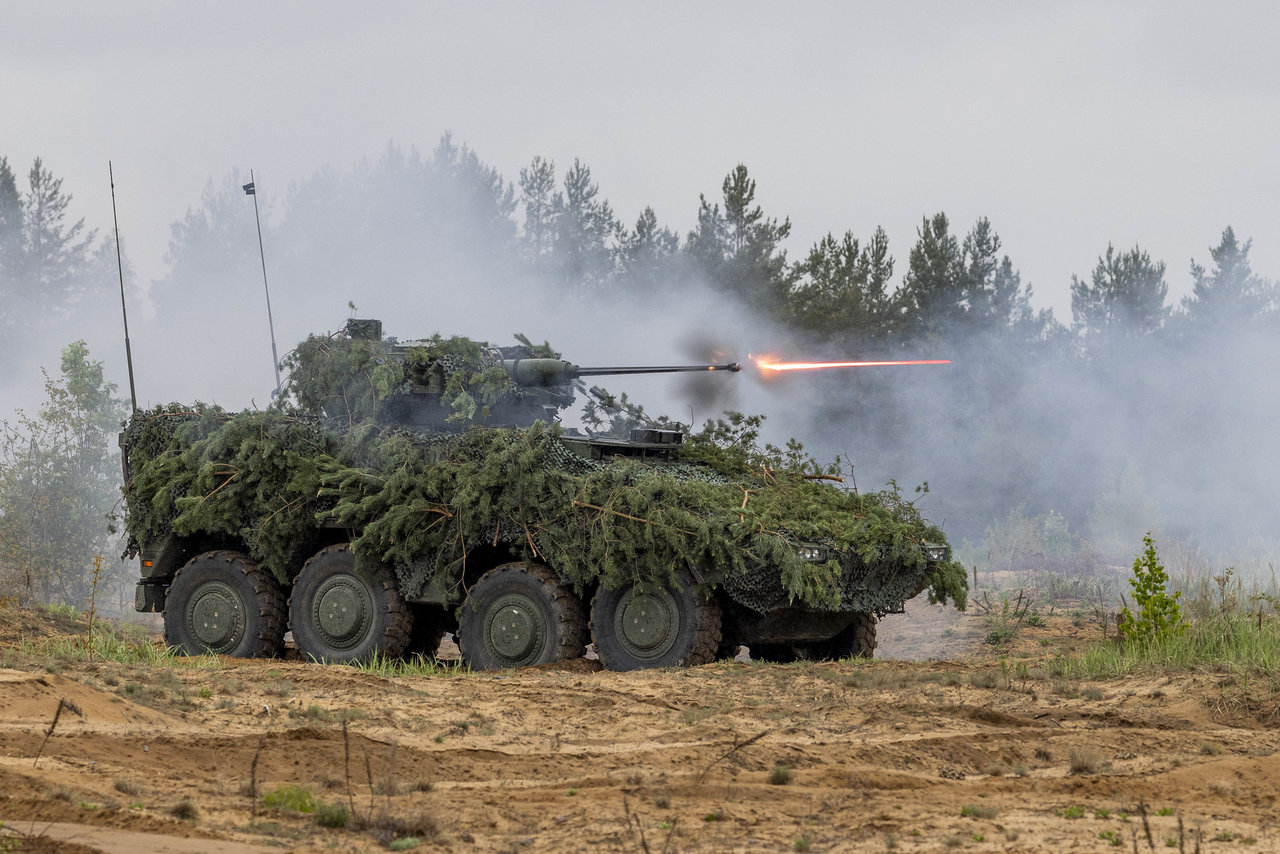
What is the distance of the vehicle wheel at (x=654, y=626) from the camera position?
11.4 m

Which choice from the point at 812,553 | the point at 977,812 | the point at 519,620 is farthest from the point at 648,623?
the point at 977,812

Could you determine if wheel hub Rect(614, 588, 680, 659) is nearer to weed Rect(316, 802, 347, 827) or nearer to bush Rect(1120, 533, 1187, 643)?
bush Rect(1120, 533, 1187, 643)

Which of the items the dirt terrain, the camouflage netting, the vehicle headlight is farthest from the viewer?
the camouflage netting

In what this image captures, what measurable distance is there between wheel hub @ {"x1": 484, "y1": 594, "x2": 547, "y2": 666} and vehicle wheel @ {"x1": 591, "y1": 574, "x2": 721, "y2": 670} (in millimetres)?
494

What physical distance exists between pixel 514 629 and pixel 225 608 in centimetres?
320

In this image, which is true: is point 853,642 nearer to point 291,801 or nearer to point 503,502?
point 503,502

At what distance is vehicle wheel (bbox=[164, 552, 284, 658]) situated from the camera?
1331cm

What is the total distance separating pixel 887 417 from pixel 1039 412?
351cm

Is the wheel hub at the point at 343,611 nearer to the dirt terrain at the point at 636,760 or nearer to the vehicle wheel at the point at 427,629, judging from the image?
the vehicle wheel at the point at 427,629

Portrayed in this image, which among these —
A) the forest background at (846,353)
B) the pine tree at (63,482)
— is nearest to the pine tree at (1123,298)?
the forest background at (846,353)

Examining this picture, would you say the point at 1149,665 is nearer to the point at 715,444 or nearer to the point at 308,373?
the point at 715,444

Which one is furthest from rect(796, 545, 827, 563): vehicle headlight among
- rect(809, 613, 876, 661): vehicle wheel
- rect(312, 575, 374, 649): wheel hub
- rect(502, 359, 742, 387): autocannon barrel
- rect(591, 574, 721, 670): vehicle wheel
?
rect(312, 575, 374, 649): wheel hub

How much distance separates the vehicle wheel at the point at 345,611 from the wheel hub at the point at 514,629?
100 centimetres

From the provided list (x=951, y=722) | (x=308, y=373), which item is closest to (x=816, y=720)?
(x=951, y=722)
